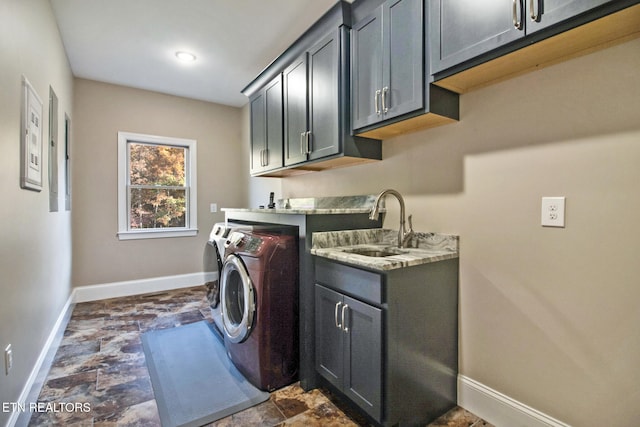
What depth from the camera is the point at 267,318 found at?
1.90m

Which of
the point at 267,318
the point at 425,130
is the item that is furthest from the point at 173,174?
the point at 425,130

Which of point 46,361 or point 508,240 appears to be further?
point 46,361

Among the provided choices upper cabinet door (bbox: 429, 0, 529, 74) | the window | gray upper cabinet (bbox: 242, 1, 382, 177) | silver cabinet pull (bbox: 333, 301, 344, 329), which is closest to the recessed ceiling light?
gray upper cabinet (bbox: 242, 1, 382, 177)

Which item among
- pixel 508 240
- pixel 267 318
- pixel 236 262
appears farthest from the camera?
pixel 236 262

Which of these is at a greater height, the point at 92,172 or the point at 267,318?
the point at 92,172

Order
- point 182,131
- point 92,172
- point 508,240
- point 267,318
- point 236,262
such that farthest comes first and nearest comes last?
1. point 182,131
2. point 92,172
3. point 236,262
4. point 267,318
5. point 508,240

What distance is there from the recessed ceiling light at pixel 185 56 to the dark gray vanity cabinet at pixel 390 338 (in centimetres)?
250

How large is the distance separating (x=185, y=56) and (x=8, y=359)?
2.74 m

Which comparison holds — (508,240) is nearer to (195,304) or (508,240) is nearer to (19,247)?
(19,247)

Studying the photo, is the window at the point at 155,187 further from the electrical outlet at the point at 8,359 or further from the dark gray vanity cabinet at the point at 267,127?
the electrical outlet at the point at 8,359

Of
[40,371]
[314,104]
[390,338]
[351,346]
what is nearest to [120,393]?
[40,371]

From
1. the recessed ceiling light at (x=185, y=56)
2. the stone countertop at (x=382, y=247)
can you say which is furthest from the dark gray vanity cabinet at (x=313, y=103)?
the recessed ceiling light at (x=185, y=56)

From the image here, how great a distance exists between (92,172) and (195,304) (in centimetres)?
198

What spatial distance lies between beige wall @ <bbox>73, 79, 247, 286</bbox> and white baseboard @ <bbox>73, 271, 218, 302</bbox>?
6cm
